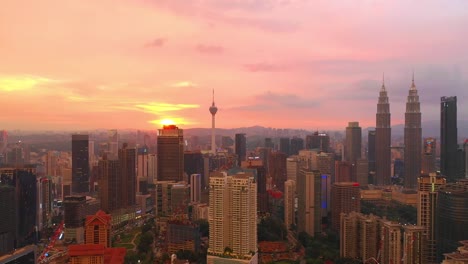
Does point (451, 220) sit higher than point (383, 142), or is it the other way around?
point (383, 142)

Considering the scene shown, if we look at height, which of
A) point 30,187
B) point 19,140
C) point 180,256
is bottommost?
point 180,256

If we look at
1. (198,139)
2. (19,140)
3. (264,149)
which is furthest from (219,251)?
(264,149)

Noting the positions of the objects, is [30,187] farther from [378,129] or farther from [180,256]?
[378,129]

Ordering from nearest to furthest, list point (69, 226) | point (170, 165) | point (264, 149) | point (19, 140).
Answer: point (19, 140), point (69, 226), point (170, 165), point (264, 149)

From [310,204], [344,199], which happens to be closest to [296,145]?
[344,199]

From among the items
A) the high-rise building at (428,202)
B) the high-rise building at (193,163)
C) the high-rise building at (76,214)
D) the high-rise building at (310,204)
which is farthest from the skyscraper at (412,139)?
the high-rise building at (76,214)

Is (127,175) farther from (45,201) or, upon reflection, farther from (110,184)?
(45,201)

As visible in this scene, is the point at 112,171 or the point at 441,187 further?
the point at 112,171

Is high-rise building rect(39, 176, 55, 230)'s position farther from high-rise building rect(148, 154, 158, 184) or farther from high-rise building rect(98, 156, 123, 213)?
high-rise building rect(148, 154, 158, 184)
